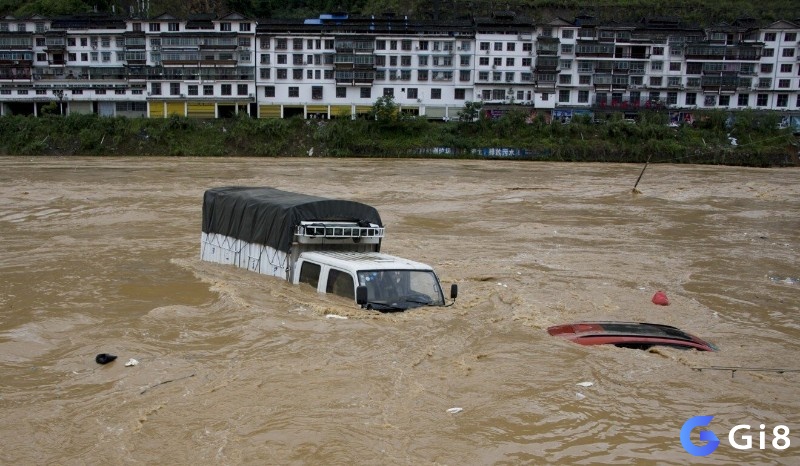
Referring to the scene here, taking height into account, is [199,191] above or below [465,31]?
below

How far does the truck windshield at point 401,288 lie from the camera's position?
13.0 meters

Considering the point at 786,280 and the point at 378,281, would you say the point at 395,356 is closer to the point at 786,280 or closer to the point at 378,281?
the point at 378,281

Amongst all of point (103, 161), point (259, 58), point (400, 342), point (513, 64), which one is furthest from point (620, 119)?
point (400, 342)

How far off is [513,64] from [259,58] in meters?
26.7

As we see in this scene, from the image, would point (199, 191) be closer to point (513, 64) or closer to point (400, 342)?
point (400, 342)

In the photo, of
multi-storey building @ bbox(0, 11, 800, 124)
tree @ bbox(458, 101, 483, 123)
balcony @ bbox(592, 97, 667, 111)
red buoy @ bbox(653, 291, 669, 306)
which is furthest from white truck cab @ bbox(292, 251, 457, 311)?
balcony @ bbox(592, 97, 667, 111)

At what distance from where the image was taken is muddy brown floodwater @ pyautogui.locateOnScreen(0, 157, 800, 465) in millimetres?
8883

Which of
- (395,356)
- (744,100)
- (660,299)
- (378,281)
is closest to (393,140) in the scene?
(744,100)

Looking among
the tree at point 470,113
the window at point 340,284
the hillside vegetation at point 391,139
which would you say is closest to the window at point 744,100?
the hillside vegetation at point 391,139

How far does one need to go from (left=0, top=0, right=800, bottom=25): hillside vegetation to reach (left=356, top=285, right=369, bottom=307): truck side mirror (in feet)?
320

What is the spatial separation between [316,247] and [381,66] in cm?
6571

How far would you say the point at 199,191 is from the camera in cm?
3928

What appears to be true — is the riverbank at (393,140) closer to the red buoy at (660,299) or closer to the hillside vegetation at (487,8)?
the hillside vegetation at (487,8)

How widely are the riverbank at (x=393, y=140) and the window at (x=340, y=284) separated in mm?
52328
